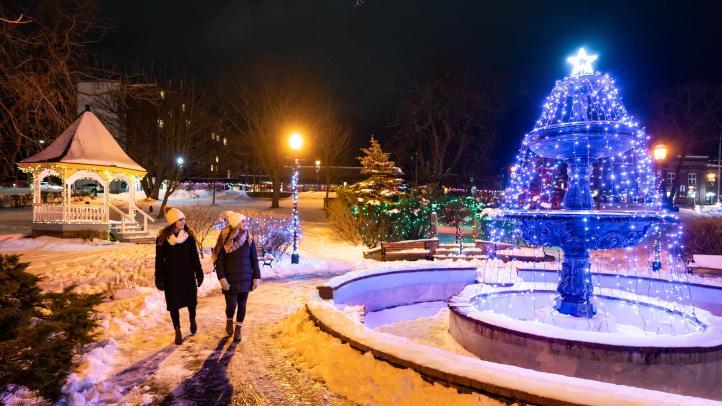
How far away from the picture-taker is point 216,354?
249 inches

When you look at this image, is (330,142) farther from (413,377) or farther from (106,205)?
(413,377)

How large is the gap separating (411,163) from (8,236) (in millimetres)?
29353

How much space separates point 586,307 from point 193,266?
702 cm

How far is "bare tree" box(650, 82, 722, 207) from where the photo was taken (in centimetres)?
4106

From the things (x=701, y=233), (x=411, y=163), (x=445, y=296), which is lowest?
(x=445, y=296)

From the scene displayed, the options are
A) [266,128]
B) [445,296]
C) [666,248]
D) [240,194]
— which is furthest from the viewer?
[240,194]

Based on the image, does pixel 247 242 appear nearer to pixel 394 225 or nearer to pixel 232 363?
pixel 232 363

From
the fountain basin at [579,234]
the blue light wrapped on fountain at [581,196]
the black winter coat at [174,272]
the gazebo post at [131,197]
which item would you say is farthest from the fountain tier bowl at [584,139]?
the gazebo post at [131,197]

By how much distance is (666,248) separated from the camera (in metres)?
19.8

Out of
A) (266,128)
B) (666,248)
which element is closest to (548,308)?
(666,248)

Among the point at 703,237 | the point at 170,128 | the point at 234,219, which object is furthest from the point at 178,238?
the point at 170,128

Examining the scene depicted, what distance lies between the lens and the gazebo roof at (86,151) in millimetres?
19938

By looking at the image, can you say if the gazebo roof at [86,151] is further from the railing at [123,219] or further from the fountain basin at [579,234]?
the fountain basin at [579,234]

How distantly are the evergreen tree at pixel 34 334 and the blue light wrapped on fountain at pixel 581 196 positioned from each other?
6894mm
